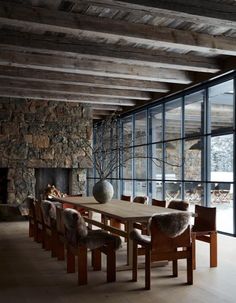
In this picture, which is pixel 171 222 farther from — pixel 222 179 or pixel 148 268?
pixel 222 179

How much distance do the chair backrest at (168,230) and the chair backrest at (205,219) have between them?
3.07 feet

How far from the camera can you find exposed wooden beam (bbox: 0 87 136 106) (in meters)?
8.70

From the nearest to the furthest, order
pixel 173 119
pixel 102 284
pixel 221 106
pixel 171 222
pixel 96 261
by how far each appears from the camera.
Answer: pixel 171 222 → pixel 102 284 → pixel 96 261 → pixel 221 106 → pixel 173 119

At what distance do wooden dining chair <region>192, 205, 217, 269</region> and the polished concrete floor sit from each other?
183 mm

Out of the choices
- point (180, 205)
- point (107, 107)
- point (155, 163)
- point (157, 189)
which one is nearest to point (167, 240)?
point (180, 205)

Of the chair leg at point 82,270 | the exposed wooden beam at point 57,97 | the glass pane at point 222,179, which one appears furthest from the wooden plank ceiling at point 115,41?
the chair leg at point 82,270

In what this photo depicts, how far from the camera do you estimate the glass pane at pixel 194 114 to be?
7840mm

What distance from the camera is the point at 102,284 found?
13.3ft

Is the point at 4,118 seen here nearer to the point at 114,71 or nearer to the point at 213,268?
the point at 114,71

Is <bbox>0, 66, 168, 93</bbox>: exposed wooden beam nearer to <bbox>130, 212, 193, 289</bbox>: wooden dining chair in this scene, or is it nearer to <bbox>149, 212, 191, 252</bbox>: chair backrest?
<bbox>130, 212, 193, 289</bbox>: wooden dining chair

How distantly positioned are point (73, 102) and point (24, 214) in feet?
9.91

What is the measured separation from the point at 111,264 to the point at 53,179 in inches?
245

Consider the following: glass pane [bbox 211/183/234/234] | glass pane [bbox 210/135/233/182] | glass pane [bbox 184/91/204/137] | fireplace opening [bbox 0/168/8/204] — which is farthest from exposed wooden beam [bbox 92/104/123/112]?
glass pane [bbox 211/183/234/234]

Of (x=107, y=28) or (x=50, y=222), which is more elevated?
(x=107, y=28)
